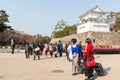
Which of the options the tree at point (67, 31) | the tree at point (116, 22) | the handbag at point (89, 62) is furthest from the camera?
the tree at point (67, 31)

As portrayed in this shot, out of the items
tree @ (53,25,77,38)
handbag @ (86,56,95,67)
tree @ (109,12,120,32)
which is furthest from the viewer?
tree @ (53,25,77,38)

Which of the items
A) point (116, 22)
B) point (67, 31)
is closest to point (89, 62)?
point (116, 22)

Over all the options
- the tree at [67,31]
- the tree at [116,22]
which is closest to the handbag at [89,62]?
the tree at [116,22]

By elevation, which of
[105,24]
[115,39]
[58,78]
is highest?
[105,24]

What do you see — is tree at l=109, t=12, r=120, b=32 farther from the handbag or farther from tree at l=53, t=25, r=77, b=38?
the handbag

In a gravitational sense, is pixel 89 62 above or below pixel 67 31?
below

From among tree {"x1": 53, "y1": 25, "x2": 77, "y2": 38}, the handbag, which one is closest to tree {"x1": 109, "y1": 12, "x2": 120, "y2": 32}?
tree {"x1": 53, "y1": 25, "x2": 77, "y2": 38}

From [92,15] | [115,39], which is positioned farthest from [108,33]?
[92,15]

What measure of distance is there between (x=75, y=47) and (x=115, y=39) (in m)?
43.6

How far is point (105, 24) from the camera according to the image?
58188mm

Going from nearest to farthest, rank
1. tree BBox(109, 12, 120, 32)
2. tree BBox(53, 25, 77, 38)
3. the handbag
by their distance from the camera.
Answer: the handbag → tree BBox(109, 12, 120, 32) → tree BBox(53, 25, 77, 38)

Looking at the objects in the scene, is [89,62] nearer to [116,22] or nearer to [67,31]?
[116,22]

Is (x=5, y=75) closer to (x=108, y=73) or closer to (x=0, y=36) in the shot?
(x=108, y=73)

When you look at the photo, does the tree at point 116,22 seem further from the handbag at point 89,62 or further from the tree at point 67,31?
the handbag at point 89,62
